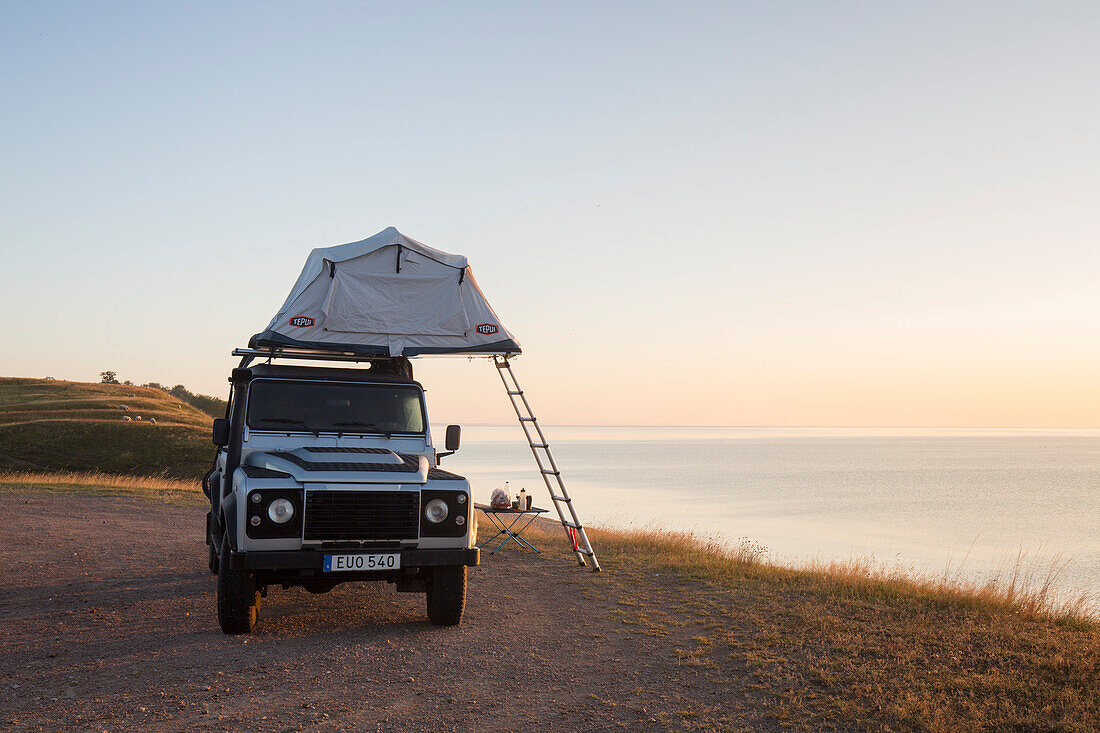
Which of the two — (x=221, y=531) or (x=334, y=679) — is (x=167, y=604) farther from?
(x=334, y=679)

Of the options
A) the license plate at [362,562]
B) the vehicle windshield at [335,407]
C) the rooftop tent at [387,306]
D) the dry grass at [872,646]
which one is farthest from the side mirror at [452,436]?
the dry grass at [872,646]

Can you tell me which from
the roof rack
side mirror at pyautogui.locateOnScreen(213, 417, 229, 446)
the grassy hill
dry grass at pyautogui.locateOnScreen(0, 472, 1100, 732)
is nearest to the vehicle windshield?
side mirror at pyautogui.locateOnScreen(213, 417, 229, 446)

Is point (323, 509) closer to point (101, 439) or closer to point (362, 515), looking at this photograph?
→ point (362, 515)

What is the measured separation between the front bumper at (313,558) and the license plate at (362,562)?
0.04 metres

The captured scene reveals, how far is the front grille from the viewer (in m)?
6.86

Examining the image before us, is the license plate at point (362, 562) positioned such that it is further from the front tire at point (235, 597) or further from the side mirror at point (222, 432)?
the side mirror at point (222, 432)

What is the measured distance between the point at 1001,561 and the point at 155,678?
2264 cm

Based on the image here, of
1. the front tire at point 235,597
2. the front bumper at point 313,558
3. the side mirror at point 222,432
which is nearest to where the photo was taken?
the front bumper at point 313,558

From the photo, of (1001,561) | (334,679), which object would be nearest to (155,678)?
(334,679)

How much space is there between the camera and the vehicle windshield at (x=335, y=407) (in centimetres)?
830

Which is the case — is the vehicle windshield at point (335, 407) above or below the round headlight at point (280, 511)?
above

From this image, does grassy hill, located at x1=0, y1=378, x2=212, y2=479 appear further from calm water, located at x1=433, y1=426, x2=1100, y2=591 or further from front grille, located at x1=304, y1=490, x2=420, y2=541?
front grille, located at x1=304, y1=490, x2=420, y2=541

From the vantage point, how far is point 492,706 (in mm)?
5492

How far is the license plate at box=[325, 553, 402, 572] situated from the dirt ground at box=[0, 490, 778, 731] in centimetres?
71
